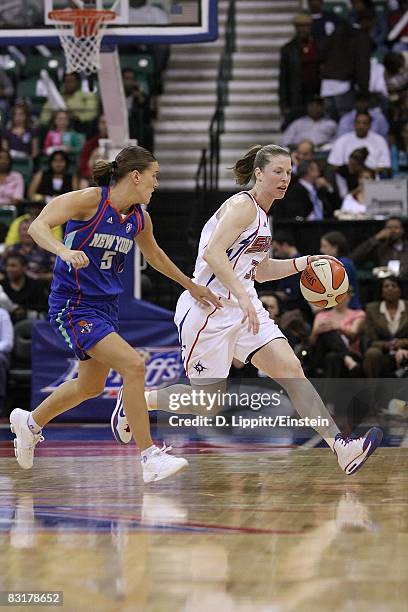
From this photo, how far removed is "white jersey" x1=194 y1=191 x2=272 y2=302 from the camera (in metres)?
6.64

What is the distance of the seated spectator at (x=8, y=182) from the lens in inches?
572

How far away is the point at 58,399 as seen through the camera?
6703mm

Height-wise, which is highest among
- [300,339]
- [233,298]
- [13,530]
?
[233,298]

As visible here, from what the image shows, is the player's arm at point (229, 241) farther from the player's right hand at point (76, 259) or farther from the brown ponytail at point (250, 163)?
the player's right hand at point (76, 259)

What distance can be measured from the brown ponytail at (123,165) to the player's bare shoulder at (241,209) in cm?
49

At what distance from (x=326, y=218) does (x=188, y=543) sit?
29.2 feet

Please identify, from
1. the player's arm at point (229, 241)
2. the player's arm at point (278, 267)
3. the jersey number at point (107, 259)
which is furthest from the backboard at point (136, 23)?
the jersey number at point (107, 259)

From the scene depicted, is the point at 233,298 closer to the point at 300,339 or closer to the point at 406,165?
the point at 300,339

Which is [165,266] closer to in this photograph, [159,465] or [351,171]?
[159,465]

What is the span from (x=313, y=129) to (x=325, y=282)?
8.39 m

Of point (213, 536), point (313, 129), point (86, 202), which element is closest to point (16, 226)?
point (313, 129)

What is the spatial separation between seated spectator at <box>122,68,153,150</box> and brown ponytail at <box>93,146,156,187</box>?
27.5 feet

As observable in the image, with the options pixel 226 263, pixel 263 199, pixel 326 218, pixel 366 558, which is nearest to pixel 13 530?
pixel 366 558

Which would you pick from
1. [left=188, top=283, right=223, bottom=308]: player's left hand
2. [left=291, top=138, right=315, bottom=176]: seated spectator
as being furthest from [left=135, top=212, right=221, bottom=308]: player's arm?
[left=291, top=138, right=315, bottom=176]: seated spectator
